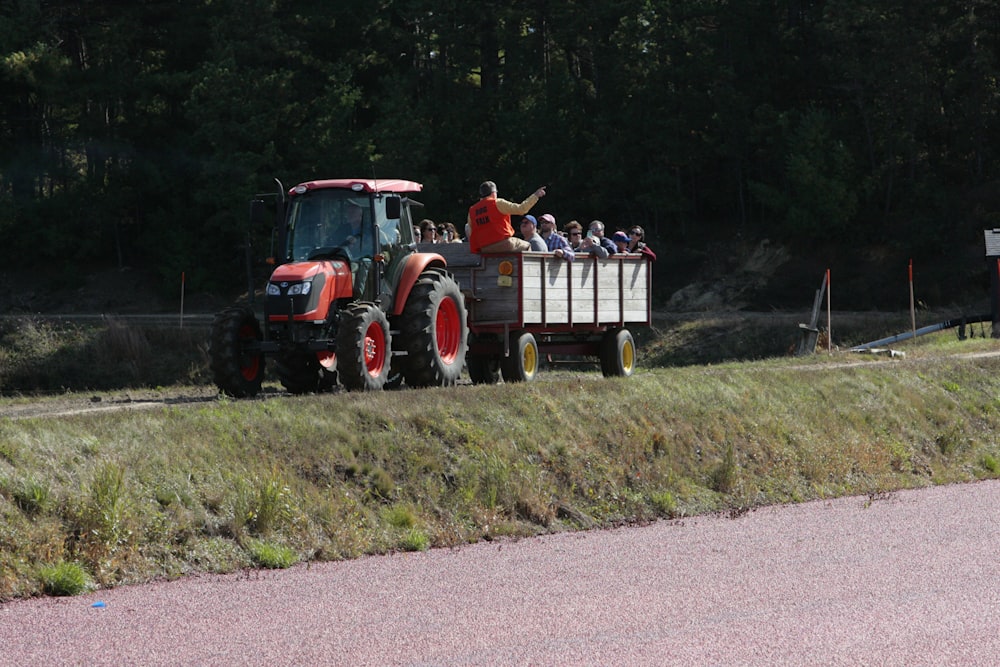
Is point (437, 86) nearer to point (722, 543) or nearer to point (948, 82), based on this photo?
point (948, 82)

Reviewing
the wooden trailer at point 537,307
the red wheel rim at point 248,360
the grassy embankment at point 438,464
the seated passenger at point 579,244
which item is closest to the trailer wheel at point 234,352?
the red wheel rim at point 248,360

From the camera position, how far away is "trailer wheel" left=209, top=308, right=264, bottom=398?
1689 centimetres

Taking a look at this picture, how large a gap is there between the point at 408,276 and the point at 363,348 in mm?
1844

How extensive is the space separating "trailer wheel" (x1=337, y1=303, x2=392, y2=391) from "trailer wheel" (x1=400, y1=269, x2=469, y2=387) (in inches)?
23.6

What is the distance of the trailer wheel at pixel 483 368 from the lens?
66.4 ft

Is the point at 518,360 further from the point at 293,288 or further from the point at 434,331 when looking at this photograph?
the point at 293,288

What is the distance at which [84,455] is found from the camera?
38.0 feet

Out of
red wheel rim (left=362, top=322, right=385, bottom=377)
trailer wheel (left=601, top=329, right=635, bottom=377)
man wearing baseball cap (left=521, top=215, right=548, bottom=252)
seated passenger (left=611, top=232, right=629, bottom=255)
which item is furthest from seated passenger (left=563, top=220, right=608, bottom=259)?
red wheel rim (left=362, top=322, right=385, bottom=377)

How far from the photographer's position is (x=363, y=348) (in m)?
15.9

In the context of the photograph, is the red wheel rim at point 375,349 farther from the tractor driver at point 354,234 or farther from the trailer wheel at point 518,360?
the trailer wheel at point 518,360

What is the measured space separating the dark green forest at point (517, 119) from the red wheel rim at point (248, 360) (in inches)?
1242

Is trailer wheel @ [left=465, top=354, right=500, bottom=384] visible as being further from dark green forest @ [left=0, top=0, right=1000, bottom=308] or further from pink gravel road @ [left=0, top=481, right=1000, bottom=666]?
dark green forest @ [left=0, top=0, right=1000, bottom=308]

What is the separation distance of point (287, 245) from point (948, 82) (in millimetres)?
34169

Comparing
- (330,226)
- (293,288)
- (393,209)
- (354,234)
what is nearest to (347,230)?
(354,234)
